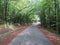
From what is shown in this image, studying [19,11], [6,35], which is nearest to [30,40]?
[6,35]

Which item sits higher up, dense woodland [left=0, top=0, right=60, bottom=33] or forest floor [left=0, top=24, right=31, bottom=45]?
dense woodland [left=0, top=0, right=60, bottom=33]

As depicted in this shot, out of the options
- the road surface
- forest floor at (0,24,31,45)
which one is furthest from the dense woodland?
the road surface

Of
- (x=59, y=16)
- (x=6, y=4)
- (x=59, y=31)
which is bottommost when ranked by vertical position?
(x=59, y=31)

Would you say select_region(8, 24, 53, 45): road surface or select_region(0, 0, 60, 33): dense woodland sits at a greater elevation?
select_region(0, 0, 60, 33): dense woodland

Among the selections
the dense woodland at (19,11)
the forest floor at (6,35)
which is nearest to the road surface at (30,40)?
the forest floor at (6,35)

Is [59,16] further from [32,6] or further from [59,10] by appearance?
[32,6]

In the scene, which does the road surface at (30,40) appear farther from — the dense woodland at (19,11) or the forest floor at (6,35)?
the dense woodland at (19,11)

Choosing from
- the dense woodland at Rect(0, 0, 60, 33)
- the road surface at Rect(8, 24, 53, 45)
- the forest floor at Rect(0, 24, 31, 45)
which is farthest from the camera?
the dense woodland at Rect(0, 0, 60, 33)

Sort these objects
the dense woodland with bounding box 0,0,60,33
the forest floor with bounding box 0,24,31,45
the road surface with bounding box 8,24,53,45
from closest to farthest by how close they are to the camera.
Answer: the road surface with bounding box 8,24,53,45 < the forest floor with bounding box 0,24,31,45 < the dense woodland with bounding box 0,0,60,33

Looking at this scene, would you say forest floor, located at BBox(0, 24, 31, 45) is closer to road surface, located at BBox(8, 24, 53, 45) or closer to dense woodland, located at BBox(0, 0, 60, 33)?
road surface, located at BBox(8, 24, 53, 45)

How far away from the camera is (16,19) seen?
5269 centimetres

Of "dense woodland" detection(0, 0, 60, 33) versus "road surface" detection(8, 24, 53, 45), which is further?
"dense woodland" detection(0, 0, 60, 33)

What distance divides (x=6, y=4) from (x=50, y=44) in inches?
1153

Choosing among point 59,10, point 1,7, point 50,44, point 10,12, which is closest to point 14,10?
point 10,12
